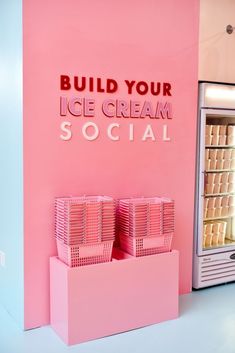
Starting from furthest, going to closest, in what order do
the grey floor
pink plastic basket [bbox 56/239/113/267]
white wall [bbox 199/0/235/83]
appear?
white wall [bbox 199/0/235/83], pink plastic basket [bbox 56/239/113/267], the grey floor

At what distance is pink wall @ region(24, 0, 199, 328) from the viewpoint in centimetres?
348

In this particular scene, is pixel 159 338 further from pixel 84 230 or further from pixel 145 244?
pixel 84 230

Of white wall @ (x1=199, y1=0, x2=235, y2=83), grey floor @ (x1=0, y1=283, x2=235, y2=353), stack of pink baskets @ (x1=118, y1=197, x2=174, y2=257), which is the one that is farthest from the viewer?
white wall @ (x1=199, y1=0, x2=235, y2=83)

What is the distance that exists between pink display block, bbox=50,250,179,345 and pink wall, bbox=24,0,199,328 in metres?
0.34

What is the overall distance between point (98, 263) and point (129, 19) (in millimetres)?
2200

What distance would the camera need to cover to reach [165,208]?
370cm

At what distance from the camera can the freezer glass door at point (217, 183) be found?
4.45 m

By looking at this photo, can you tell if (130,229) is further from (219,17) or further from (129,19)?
(219,17)

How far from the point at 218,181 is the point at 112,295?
1.91 metres

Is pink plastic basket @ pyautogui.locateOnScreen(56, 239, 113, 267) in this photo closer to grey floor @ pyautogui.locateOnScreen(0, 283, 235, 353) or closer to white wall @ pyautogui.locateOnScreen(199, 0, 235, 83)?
grey floor @ pyautogui.locateOnScreen(0, 283, 235, 353)

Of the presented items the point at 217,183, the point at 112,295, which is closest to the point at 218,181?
the point at 217,183

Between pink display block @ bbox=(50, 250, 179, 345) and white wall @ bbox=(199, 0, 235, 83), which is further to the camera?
white wall @ bbox=(199, 0, 235, 83)

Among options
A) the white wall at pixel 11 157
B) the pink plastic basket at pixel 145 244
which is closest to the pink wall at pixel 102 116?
the white wall at pixel 11 157

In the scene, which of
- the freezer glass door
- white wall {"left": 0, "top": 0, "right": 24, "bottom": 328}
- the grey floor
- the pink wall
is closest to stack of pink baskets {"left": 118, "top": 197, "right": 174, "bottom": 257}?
the pink wall
